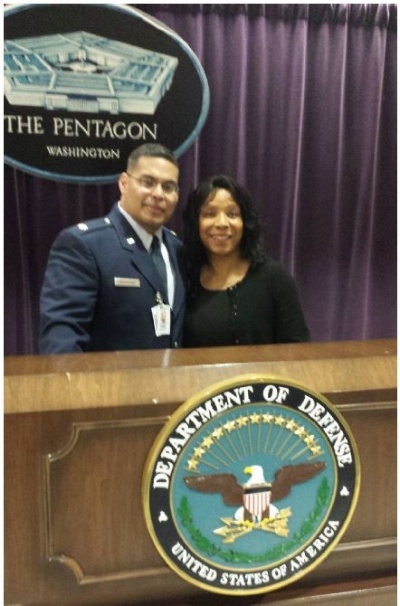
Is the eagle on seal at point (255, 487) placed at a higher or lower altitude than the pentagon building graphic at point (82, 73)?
lower

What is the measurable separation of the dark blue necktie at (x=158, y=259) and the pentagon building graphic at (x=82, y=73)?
0.42 meters

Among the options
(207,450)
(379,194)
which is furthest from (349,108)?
(207,450)

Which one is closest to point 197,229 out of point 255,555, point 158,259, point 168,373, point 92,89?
point 158,259

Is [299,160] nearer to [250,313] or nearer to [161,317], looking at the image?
[250,313]

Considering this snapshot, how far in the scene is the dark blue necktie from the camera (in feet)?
4.11

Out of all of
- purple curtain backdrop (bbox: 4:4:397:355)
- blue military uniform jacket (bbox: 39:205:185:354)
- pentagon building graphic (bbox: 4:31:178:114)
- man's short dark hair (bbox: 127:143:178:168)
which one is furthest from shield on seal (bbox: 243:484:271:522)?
pentagon building graphic (bbox: 4:31:178:114)

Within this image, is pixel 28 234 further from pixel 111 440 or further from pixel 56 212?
pixel 111 440

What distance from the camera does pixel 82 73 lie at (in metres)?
1.43

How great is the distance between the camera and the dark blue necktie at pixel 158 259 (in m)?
1.25

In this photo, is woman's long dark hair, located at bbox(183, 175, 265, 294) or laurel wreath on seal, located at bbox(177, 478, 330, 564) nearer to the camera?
laurel wreath on seal, located at bbox(177, 478, 330, 564)

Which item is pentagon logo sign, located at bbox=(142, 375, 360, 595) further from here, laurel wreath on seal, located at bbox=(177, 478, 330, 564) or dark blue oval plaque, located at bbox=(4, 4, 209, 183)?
dark blue oval plaque, located at bbox=(4, 4, 209, 183)

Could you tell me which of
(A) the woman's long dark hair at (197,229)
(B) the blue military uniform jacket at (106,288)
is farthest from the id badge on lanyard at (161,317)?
(A) the woman's long dark hair at (197,229)

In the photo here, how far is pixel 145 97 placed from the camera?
1.49 meters

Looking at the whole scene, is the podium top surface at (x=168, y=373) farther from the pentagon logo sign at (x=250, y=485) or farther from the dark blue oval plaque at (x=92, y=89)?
the dark blue oval plaque at (x=92, y=89)
